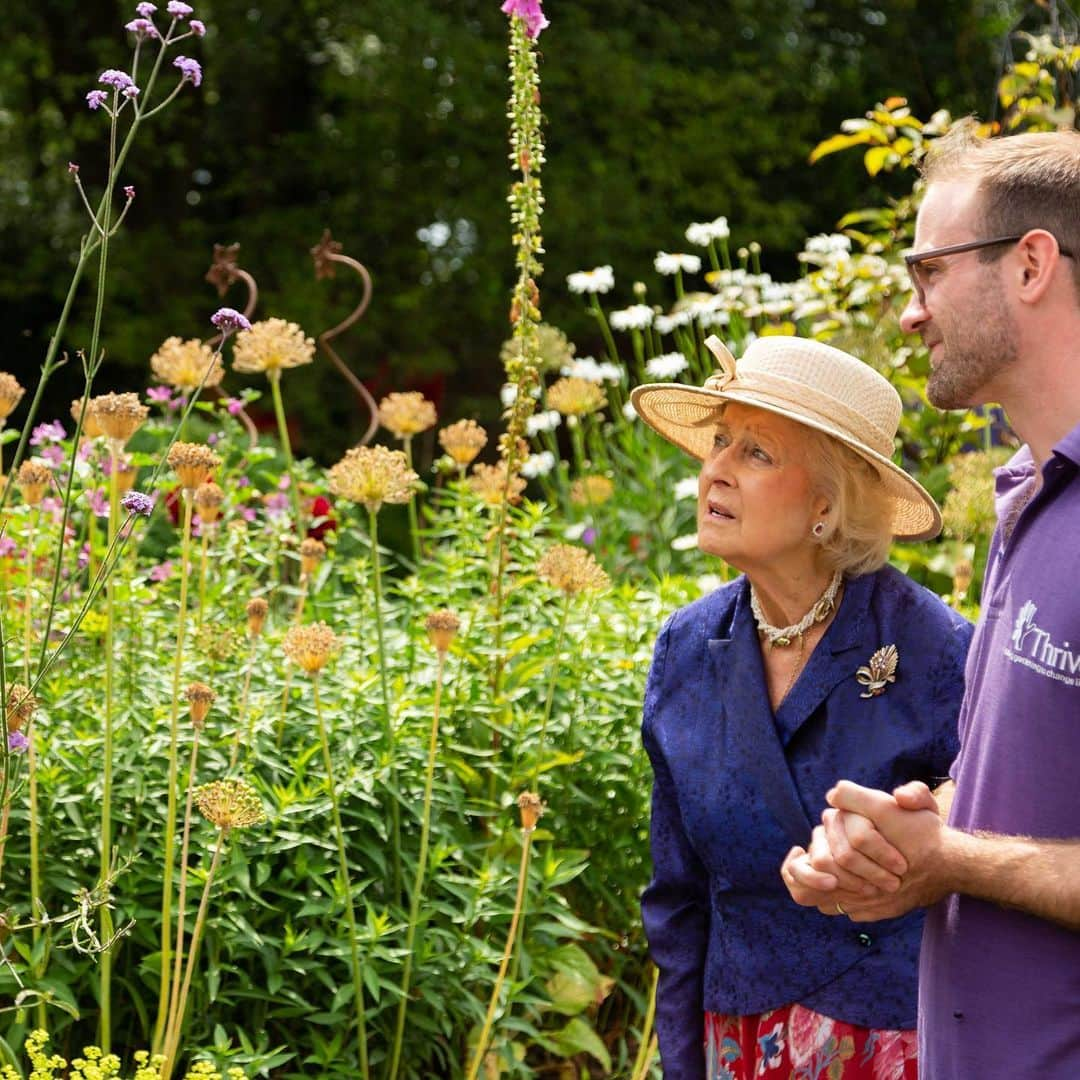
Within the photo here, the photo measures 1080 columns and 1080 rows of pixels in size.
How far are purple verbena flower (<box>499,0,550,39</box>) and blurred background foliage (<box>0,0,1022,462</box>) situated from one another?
30.6 ft

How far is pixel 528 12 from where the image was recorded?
3381 millimetres

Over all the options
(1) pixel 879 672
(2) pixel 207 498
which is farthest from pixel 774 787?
(2) pixel 207 498

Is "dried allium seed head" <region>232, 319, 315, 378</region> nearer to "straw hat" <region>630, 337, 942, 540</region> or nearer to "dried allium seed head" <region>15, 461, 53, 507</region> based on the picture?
"dried allium seed head" <region>15, 461, 53, 507</region>

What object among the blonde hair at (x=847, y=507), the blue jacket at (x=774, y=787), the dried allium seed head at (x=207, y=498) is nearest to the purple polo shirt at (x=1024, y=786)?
the blue jacket at (x=774, y=787)

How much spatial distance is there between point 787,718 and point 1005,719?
0.79m

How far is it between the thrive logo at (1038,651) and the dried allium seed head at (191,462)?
144cm

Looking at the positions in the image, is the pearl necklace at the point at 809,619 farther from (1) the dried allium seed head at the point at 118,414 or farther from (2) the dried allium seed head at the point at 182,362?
(2) the dried allium seed head at the point at 182,362

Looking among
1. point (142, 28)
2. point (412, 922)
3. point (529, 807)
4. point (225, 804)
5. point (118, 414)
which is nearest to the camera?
point (142, 28)

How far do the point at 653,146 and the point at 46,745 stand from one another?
11355 mm

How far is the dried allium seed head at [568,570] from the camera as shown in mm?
3252

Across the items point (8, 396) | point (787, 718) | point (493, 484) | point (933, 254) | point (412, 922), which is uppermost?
point (493, 484)

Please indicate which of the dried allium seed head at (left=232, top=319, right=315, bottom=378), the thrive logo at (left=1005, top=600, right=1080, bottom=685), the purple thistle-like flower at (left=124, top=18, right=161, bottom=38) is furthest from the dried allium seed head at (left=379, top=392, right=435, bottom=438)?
the thrive logo at (left=1005, top=600, right=1080, bottom=685)

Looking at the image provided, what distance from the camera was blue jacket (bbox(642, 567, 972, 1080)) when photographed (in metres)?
2.41

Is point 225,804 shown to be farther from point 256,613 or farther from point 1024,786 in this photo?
point 1024,786
